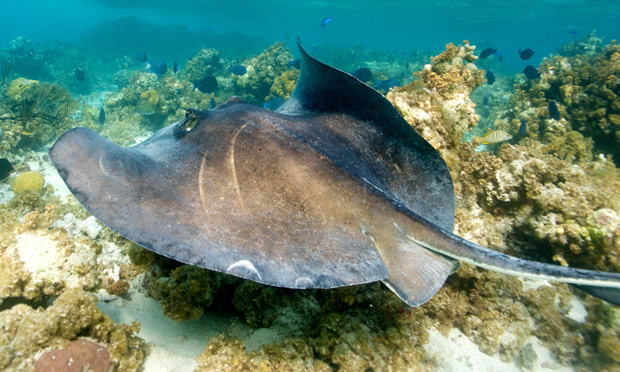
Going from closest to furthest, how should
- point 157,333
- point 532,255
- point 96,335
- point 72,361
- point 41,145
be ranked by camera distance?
point 72,361 → point 96,335 → point 157,333 → point 532,255 → point 41,145

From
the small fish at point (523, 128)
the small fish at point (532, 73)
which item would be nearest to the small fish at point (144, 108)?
the small fish at point (523, 128)

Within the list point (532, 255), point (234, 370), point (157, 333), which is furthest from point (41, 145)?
point (532, 255)

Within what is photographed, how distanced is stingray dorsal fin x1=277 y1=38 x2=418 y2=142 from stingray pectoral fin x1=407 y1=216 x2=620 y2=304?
3.58 feet

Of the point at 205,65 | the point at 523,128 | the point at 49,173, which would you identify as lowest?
the point at 205,65

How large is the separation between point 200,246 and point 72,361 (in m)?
1.56

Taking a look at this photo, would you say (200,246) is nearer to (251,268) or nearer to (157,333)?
(251,268)

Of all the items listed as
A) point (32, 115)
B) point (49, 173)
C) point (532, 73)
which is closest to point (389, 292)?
point (49, 173)

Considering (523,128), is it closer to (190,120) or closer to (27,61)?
(190,120)

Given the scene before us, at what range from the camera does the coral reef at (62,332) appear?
7.03 feet

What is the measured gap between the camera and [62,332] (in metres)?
2.35

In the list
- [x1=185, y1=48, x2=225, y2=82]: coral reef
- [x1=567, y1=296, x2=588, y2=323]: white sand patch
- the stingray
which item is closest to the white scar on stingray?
the stingray

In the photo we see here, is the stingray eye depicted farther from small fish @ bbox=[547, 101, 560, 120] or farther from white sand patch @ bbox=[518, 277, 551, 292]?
small fish @ bbox=[547, 101, 560, 120]

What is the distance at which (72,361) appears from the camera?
223 cm

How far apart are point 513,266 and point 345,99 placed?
2239 millimetres
